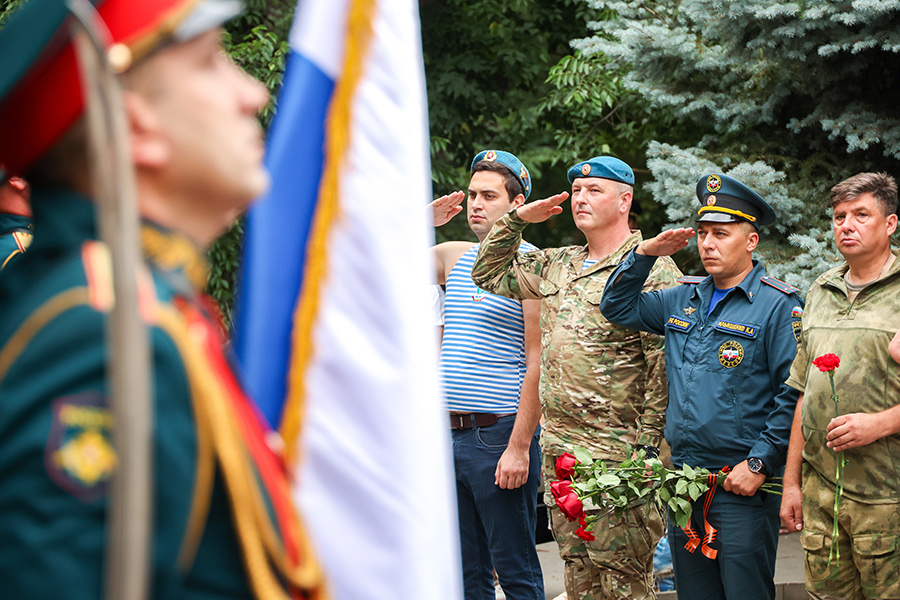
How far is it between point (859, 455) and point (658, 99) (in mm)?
4047

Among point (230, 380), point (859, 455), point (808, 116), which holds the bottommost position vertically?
point (859, 455)

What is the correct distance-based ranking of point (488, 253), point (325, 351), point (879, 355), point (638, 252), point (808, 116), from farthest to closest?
1. point (808, 116)
2. point (488, 253)
3. point (638, 252)
4. point (879, 355)
5. point (325, 351)

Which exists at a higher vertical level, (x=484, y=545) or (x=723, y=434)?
(x=723, y=434)

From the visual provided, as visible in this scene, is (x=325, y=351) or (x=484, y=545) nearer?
(x=325, y=351)

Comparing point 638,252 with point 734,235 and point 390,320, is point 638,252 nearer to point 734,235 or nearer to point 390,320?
point 734,235

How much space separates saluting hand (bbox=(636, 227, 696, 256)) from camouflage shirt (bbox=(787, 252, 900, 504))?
709 mm

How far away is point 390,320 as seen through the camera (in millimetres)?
1218

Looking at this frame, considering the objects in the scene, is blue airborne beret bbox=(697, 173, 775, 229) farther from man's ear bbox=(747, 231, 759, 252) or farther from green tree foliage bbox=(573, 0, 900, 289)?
green tree foliage bbox=(573, 0, 900, 289)

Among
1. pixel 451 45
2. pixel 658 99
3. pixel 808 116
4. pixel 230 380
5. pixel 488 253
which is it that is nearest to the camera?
pixel 230 380

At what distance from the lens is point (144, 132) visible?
1.00 m

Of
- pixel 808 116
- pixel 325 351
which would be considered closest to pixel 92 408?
pixel 325 351

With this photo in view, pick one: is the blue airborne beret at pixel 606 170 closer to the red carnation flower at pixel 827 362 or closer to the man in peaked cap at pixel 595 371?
the man in peaked cap at pixel 595 371

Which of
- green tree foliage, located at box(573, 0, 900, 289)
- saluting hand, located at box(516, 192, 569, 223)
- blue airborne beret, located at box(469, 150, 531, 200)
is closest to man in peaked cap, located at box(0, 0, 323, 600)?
saluting hand, located at box(516, 192, 569, 223)

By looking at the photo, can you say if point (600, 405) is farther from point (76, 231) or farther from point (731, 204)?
point (76, 231)
